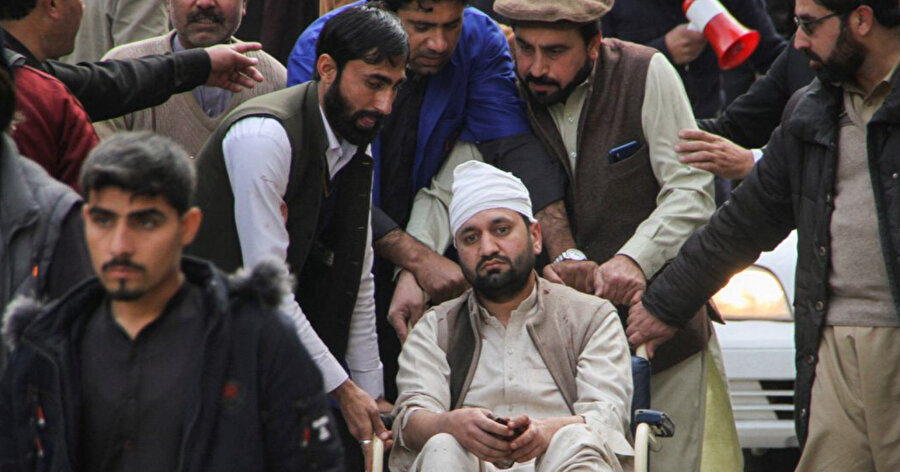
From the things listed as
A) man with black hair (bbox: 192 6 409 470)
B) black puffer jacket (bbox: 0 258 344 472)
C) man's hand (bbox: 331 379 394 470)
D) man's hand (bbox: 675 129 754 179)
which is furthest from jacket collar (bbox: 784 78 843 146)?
black puffer jacket (bbox: 0 258 344 472)

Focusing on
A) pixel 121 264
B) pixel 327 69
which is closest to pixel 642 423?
pixel 327 69

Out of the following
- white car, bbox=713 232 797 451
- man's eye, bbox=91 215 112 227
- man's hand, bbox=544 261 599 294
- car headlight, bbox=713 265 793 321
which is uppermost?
man's eye, bbox=91 215 112 227

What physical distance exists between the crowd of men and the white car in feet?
3.08

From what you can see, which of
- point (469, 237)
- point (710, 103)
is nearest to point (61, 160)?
point (469, 237)

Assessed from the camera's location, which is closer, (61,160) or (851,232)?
(61,160)

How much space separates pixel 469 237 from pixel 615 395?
2.72 feet

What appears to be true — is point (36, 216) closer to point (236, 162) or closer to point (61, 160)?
point (61, 160)

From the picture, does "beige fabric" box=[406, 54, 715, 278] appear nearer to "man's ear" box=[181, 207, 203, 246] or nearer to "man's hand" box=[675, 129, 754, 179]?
"man's hand" box=[675, 129, 754, 179]

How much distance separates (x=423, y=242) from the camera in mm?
5871

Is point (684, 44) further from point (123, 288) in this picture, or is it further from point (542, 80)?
point (123, 288)

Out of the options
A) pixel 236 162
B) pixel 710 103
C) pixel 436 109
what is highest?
pixel 236 162

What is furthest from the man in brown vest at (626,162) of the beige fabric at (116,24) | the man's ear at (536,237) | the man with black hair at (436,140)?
the beige fabric at (116,24)

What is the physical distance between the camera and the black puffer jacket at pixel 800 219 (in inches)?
188

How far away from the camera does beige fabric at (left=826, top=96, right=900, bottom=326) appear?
191 inches
